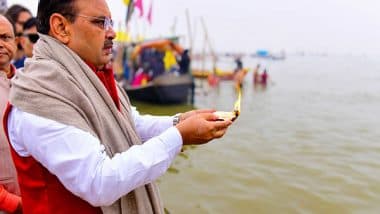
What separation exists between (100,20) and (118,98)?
0.98ft

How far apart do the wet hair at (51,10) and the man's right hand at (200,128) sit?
49 centimetres

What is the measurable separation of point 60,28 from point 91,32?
97 millimetres

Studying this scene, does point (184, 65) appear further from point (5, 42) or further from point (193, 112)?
point (193, 112)

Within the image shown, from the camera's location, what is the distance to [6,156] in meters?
1.78

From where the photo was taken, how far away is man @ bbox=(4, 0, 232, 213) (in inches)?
40.1

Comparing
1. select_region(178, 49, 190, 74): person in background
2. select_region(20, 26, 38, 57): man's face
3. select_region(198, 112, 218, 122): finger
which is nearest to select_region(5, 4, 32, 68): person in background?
select_region(20, 26, 38, 57): man's face

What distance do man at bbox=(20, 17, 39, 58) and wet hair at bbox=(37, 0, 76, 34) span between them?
1.57m

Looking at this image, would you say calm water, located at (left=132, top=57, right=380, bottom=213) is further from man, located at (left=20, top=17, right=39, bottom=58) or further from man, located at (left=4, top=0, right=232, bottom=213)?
man, located at (left=4, top=0, right=232, bottom=213)

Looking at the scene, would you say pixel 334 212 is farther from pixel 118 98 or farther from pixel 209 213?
pixel 118 98

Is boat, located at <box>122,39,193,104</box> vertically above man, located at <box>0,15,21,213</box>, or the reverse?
man, located at <box>0,15,21,213</box>

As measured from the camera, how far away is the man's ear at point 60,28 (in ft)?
3.84

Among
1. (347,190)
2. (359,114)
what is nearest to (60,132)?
(347,190)

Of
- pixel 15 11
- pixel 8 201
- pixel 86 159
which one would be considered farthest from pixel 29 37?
pixel 86 159

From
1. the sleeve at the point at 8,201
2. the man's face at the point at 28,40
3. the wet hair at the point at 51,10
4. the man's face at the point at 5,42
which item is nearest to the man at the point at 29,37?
the man's face at the point at 28,40
